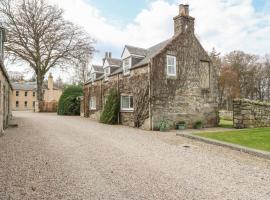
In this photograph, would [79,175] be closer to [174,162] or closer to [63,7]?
[174,162]

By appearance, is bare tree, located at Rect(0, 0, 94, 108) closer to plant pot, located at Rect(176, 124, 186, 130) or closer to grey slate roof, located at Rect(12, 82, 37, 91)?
plant pot, located at Rect(176, 124, 186, 130)

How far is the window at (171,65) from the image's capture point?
53.6 ft

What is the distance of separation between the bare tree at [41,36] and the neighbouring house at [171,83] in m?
16.4

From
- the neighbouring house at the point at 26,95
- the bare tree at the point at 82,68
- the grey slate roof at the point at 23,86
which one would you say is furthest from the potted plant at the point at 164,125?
the grey slate roof at the point at 23,86

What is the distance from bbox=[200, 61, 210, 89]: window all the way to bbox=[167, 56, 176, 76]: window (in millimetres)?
2937

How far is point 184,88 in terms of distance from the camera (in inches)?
665

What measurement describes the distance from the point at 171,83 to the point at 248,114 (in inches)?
254

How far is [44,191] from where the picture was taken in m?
4.74

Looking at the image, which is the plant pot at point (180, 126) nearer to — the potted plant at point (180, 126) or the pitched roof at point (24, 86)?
the potted plant at point (180, 126)

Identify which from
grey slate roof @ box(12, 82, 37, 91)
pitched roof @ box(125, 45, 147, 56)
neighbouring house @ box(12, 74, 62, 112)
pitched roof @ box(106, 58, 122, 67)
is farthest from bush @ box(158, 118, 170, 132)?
grey slate roof @ box(12, 82, 37, 91)

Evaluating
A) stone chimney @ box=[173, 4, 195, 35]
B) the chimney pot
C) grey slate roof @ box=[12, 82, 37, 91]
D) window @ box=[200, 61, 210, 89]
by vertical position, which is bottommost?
window @ box=[200, 61, 210, 89]

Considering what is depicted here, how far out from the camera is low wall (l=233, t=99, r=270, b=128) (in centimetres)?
1697

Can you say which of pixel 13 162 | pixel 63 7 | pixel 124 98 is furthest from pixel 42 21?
pixel 13 162

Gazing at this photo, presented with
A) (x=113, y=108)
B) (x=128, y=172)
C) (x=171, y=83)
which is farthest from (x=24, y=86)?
(x=128, y=172)
